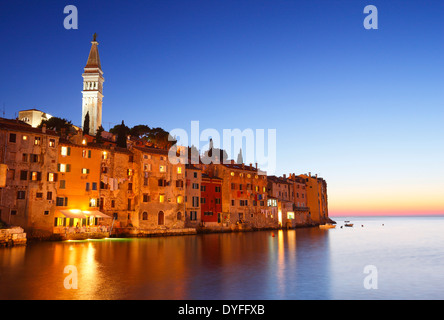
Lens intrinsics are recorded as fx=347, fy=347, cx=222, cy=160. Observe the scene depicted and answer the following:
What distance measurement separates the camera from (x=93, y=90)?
368 ft

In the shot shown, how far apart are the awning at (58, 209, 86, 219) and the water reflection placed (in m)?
8.99

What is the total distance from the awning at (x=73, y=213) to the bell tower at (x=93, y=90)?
2775 inches

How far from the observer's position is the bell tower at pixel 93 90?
365 ft

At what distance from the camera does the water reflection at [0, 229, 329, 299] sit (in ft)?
57.9

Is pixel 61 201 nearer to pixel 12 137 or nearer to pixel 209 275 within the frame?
pixel 12 137

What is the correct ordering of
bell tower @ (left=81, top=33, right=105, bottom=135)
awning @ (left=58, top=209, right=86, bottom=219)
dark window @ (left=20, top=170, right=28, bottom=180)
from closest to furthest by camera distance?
dark window @ (left=20, top=170, right=28, bottom=180) < awning @ (left=58, top=209, right=86, bottom=219) < bell tower @ (left=81, top=33, right=105, bottom=135)

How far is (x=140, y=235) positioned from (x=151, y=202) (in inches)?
202

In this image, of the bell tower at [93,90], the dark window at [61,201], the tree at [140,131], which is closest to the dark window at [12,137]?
the dark window at [61,201]

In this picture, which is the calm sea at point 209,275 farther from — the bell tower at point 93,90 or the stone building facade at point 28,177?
the bell tower at point 93,90

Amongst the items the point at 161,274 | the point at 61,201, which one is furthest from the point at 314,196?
the point at 161,274

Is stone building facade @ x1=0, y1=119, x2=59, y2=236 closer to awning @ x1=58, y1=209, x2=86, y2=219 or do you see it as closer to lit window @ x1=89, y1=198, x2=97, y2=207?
awning @ x1=58, y1=209, x2=86, y2=219

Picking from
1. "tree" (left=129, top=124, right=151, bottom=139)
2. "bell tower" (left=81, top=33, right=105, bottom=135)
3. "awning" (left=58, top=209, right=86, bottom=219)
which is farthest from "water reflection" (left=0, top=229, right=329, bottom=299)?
"bell tower" (left=81, top=33, right=105, bottom=135)
